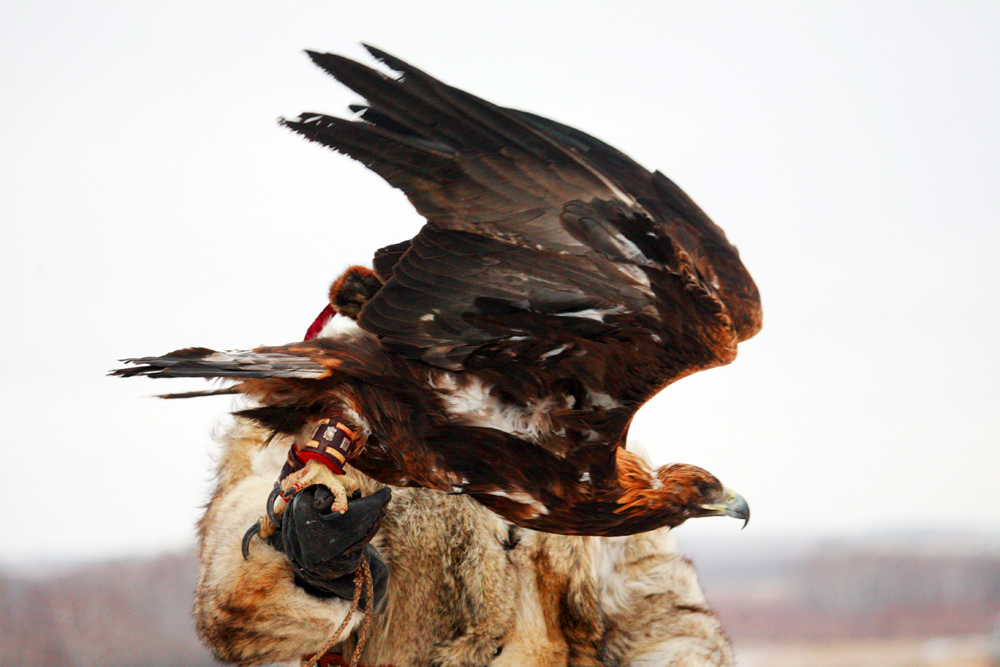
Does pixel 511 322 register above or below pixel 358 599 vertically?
above

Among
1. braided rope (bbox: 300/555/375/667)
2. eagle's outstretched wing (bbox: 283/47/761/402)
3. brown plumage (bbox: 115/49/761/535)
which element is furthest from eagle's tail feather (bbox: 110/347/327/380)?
braided rope (bbox: 300/555/375/667)

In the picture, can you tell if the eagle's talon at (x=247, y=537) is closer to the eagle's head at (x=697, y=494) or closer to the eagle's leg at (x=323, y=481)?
the eagle's leg at (x=323, y=481)

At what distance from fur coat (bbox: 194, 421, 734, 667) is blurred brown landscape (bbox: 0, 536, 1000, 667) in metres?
0.44

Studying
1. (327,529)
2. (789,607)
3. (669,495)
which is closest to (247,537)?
(327,529)

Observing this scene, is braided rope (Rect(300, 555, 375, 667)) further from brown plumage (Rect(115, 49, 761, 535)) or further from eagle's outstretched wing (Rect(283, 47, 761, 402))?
eagle's outstretched wing (Rect(283, 47, 761, 402))

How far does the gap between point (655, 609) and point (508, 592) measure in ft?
0.97

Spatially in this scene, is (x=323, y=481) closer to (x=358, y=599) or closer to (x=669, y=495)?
(x=358, y=599)

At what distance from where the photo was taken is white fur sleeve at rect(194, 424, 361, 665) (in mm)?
1281

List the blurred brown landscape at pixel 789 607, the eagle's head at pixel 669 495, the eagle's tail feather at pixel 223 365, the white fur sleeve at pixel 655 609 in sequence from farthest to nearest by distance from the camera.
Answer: the blurred brown landscape at pixel 789 607 < the white fur sleeve at pixel 655 609 < the eagle's head at pixel 669 495 < the eagle's tail feather at pixel 223 365

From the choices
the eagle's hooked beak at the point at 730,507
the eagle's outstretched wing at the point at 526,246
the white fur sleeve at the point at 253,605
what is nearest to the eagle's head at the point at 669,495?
the eagle's hooked beak at the point at 730,507

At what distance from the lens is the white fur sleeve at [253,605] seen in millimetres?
1281

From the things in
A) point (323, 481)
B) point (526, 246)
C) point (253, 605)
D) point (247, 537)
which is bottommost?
point (253, 605)

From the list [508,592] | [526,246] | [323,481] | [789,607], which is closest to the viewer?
[526,246]

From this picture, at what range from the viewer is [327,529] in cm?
106
